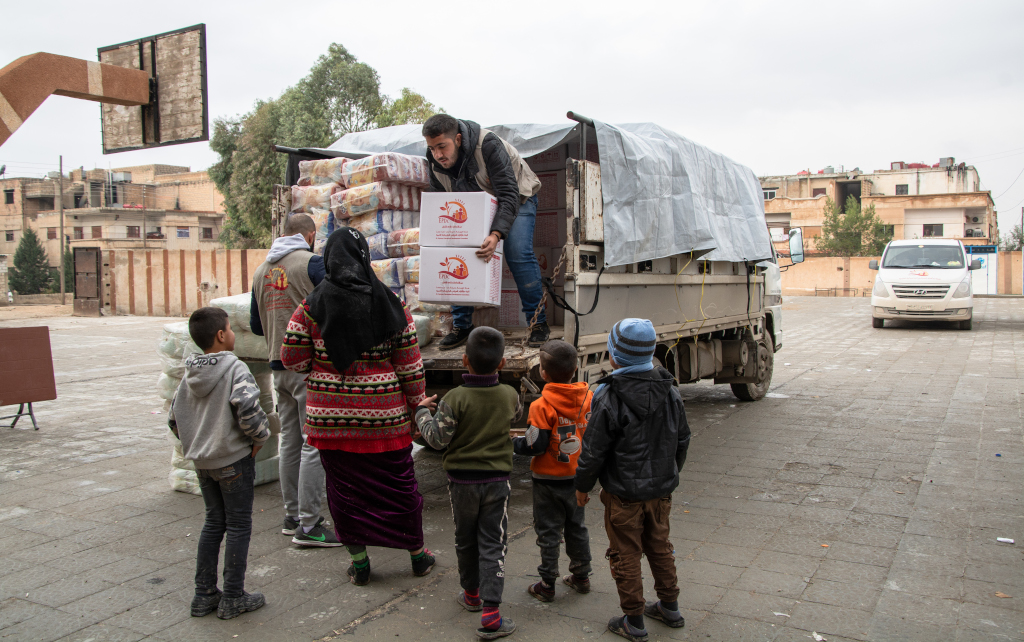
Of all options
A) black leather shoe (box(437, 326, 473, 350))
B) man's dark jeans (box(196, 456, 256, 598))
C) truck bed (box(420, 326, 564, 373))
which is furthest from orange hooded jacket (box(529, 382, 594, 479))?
black leather shoe (box(437, 326, 473, 350))

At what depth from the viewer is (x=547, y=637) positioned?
10.0ft

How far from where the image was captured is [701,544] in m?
4.18

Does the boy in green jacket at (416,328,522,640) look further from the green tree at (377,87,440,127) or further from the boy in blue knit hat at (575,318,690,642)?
the green tree at (377,87,440,127)

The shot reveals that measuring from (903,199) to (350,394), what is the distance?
56.8 metres

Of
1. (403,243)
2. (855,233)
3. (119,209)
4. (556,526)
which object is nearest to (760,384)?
(403,243)

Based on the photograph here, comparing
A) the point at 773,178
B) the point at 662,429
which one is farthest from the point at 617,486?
the point at 773,178

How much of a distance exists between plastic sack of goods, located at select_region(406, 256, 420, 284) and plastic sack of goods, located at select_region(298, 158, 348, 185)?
3.00ft

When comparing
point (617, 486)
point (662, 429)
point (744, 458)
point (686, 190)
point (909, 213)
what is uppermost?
point (909, 213)

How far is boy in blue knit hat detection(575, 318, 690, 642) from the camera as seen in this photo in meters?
3.03

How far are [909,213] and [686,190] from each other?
5407 centimetres

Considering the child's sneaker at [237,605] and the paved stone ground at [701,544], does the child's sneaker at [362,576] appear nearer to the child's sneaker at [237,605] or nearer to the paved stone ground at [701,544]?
the paved stone ground at [701,544]

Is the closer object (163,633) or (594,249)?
(163,633)

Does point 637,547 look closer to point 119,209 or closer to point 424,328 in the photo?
point 424,328

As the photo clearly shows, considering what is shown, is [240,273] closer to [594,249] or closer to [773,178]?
[594,249]
